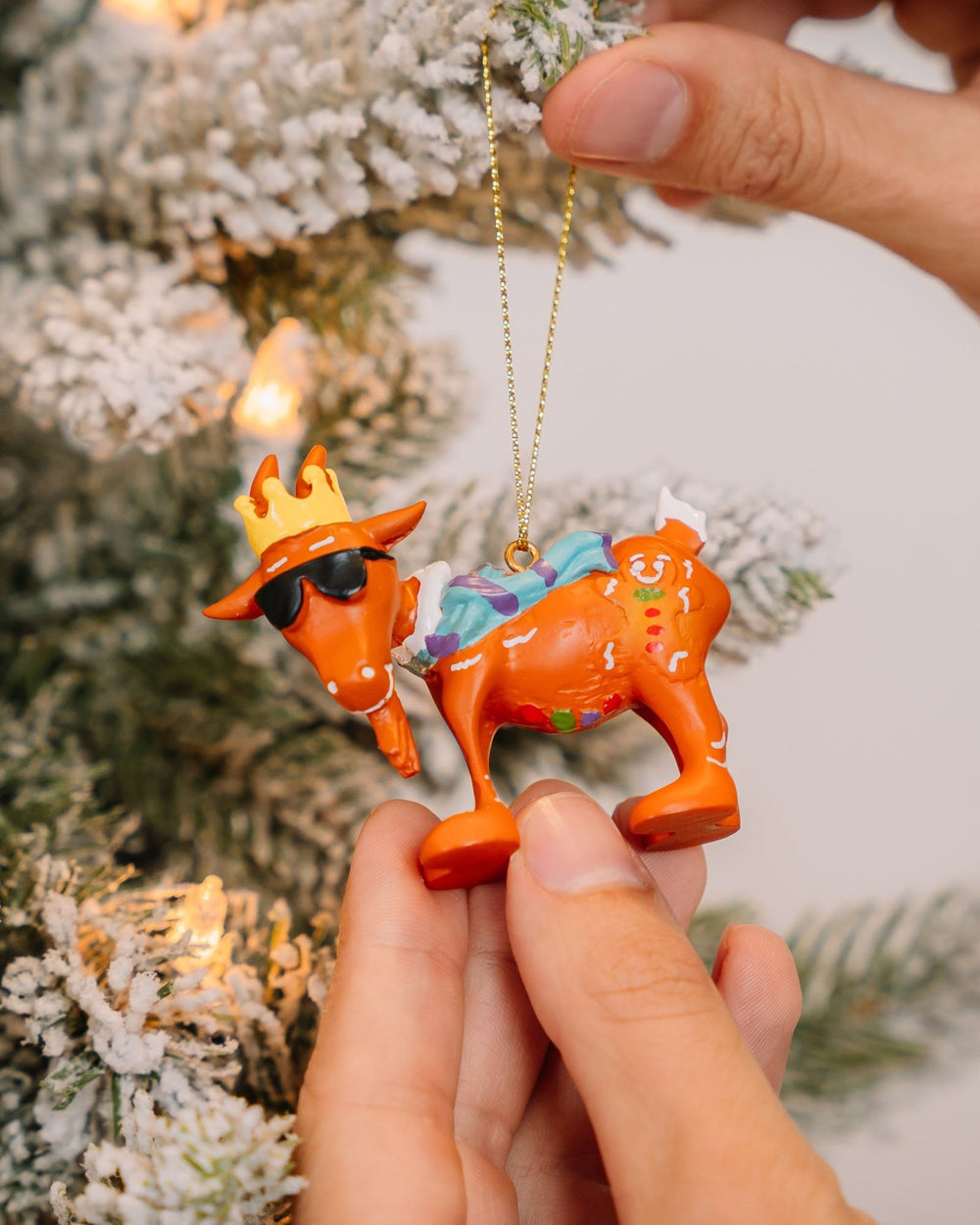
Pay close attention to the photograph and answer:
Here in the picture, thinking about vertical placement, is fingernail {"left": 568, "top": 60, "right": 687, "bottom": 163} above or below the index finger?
above

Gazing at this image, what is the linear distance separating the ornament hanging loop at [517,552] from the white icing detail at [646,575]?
0.11 m

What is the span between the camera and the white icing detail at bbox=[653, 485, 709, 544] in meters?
0.84

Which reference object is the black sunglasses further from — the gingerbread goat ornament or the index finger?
the index finger

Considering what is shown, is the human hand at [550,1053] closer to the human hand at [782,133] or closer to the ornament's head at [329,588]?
the ornament's head at [329,588]

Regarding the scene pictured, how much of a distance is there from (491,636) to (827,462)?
21.4 inches

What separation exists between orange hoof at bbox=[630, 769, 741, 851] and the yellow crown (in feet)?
1.16

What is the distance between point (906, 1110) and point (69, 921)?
2.82 ft

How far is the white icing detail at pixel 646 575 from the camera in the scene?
0.80 m

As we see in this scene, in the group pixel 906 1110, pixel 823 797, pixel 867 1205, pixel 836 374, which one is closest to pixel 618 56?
pixel 836 374

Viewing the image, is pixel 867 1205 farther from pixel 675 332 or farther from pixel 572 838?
pixel 675 332

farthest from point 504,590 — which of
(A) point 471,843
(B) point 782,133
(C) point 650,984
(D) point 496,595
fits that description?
(B) point 782,133

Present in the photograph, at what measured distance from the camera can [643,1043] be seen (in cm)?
58

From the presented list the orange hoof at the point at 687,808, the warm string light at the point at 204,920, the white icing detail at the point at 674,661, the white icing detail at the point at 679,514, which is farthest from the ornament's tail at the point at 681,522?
the warm string light at the point at 204,920

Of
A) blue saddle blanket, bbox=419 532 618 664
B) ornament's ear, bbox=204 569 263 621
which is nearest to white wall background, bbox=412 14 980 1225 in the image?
blue saddle blanket, bbox=419 532 618 664
